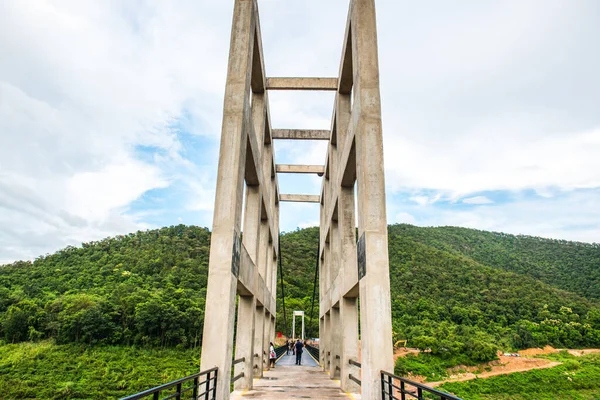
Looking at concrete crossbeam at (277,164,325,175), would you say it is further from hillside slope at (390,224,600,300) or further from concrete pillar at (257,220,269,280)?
hillside slope at (390,224,600,300)

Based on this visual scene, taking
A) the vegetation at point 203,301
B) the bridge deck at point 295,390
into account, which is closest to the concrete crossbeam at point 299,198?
the bridge deck at point 295,390

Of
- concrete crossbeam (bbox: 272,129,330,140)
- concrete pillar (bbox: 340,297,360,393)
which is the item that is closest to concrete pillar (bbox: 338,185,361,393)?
concrete pillar (bbox: 340,297,360,393)

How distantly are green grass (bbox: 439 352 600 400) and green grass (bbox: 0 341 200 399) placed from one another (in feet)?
79.3

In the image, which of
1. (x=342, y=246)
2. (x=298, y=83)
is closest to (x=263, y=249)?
(x=342, y=246)

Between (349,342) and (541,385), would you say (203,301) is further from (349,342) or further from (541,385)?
(349,342)

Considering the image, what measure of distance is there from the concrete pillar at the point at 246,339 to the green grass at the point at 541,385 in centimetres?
2320

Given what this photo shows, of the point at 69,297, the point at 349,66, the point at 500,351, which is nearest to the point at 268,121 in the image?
the point at 349,66

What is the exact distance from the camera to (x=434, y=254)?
5488cm

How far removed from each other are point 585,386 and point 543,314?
13878mm

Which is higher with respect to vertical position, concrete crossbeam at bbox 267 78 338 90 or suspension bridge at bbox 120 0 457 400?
concrete crossbeam at bbox 267 78 338 90

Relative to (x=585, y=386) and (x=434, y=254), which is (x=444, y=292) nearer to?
(x=434, y=254)

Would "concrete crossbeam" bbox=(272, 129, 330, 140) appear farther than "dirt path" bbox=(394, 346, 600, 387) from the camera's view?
No

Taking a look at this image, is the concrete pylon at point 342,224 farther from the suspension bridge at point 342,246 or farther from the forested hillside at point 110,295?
the forested hillside at point 110,295

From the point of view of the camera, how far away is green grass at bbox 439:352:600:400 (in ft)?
94.8
